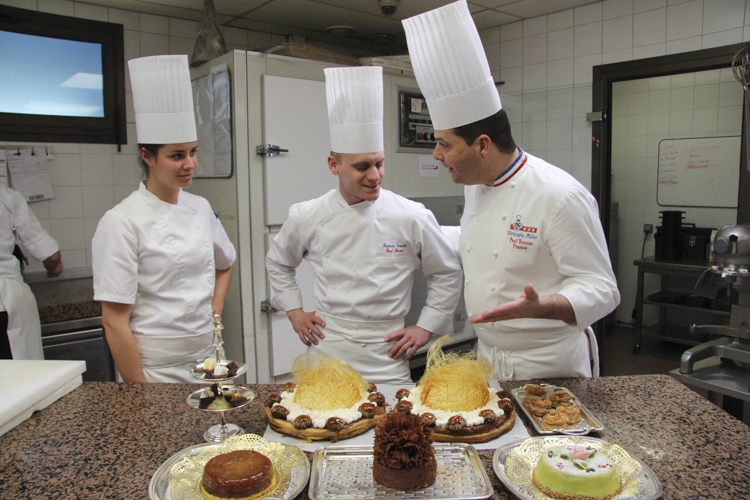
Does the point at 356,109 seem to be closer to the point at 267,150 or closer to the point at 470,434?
the point at 267,150

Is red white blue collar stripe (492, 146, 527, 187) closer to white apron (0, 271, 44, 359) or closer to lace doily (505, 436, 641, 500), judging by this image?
lace doily (505, 436, 641, 500)

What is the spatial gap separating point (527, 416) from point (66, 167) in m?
3.04

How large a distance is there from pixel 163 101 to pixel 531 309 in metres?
1.52

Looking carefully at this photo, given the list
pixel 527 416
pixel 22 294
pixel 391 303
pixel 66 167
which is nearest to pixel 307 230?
pixel 391 303

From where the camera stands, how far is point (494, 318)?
4.39 ft

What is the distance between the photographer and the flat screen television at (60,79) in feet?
10.1

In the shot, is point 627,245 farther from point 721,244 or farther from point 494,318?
point 494,318

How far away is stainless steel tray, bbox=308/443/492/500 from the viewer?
3.31 ft

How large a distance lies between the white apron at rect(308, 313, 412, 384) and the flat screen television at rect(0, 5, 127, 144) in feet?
7.33

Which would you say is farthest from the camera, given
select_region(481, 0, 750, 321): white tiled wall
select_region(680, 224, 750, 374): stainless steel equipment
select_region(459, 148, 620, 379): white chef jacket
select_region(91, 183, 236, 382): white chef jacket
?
select_region(481, 0, 750, 321): white tiled wall

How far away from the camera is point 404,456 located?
3.30 feet

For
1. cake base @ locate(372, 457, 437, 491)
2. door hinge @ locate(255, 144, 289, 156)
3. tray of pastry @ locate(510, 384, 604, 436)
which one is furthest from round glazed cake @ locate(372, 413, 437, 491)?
door hinge @ locate(255, 144, 289, 156)

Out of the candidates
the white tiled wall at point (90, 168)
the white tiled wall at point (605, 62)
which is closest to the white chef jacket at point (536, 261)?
the white tiled wall at point (605, 62)

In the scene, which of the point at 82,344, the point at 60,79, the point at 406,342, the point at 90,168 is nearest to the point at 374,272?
the point at 406,342
